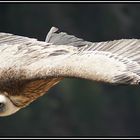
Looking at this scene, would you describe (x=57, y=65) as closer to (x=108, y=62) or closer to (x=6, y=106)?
(x=108, y=62)

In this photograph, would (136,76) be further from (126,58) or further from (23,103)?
(23,103)

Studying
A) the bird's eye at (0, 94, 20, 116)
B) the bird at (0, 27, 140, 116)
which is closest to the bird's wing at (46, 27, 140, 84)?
the bird at (0, 27, 140, 116)

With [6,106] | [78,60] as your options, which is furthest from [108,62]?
[6,106]

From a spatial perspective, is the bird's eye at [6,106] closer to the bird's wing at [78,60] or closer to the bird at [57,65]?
the bird at [57,65]

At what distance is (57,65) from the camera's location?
219 inches

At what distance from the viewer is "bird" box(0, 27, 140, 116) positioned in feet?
17.7

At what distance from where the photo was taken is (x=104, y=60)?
5.55 m

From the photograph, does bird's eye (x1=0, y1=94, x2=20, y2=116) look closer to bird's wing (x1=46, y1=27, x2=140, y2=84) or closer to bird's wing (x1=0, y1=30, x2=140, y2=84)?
bird's wing (x1=0, y1=30, x2=140, y2=84)

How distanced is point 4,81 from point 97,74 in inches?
29.0

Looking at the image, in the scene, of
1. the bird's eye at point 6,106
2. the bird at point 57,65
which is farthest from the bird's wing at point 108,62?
the bird's eye at point 6,106

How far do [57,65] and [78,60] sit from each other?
120 mm

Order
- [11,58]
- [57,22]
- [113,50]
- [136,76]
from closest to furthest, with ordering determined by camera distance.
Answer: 1. [136,76]
2. [113,50]
3. [11,58]
4. [57,22]

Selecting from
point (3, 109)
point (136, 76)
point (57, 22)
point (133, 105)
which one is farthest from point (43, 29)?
point (136, 76)

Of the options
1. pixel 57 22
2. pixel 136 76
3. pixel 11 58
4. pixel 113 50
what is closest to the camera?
pixel 136 76
